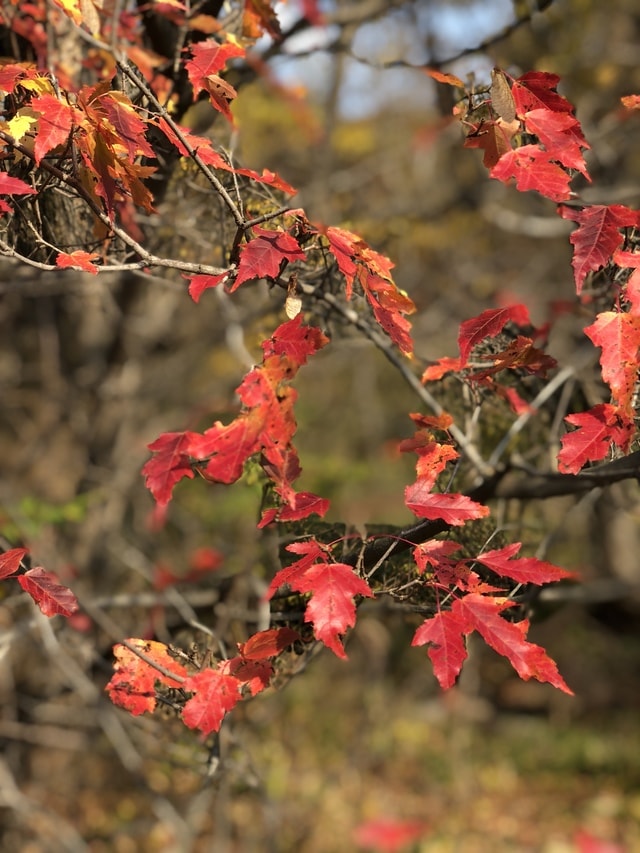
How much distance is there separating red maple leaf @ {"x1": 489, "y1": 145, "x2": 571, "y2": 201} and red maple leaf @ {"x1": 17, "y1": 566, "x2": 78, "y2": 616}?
144 centimetres

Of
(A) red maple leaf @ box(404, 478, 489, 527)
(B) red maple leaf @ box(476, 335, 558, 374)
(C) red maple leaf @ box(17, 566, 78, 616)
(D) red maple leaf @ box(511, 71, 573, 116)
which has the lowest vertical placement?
(C) red maple leaf @ box(17, 566, 78, 616)

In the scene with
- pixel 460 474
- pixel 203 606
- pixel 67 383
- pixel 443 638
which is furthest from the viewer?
pixel 67 383

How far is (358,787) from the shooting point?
21.1 feet

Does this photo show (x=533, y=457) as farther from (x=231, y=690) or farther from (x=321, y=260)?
(x=231, y=690)

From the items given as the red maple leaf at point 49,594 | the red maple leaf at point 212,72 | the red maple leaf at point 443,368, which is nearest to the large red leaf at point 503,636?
the red maple leaf at point 443,368

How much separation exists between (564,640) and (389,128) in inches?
323

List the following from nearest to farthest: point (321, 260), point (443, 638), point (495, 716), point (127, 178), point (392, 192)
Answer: point (443, 638) < point (127, 178) < point (321, 260) < point (495, 716) < point (392, 192)

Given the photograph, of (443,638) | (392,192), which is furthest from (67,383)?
(392,192)

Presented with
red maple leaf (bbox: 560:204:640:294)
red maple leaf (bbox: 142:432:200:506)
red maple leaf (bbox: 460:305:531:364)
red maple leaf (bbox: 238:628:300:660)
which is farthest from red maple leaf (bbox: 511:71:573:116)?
red maple leaf (bbox: 238:628:300:660)

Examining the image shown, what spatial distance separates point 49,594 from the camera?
1.88m

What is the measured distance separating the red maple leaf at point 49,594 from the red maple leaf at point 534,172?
144 cm

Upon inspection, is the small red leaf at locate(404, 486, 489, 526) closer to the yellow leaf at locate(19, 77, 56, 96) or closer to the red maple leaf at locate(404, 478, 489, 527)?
the red maple leaf at locate(404, 478, 489, 527)

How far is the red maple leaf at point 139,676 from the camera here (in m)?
2.00

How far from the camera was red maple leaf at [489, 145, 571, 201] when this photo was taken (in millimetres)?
1857
